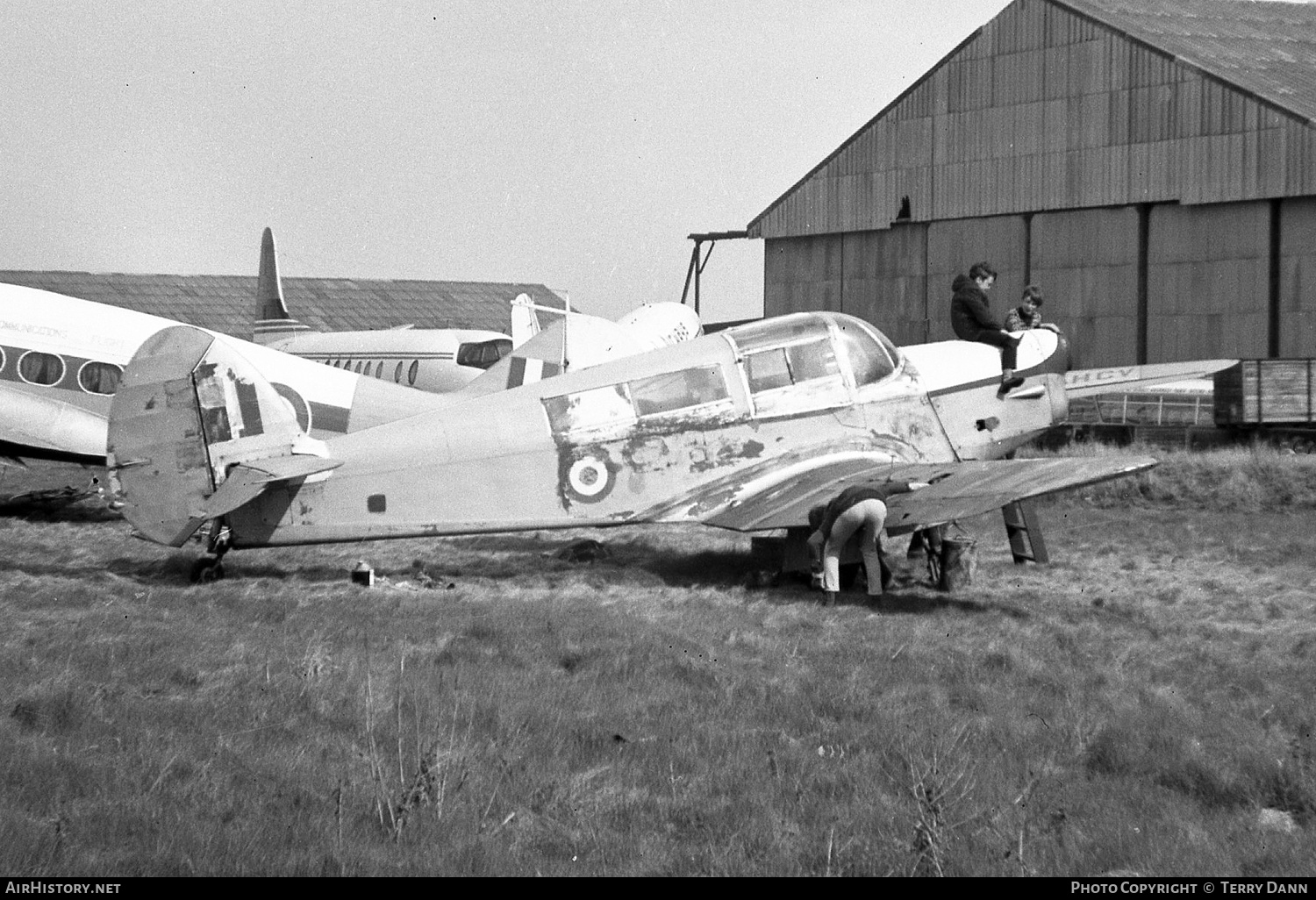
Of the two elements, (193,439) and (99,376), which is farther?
(99,376)

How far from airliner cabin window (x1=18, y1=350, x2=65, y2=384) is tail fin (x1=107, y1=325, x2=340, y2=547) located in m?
5.96

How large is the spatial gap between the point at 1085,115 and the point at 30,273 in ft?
127

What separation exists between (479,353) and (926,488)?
18898mm

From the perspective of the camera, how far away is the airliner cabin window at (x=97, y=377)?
15836mm

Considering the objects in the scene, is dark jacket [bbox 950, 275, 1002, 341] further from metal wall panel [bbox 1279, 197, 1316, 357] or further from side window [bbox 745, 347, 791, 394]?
metal wall panel [bbox 1279, 197, 1316, 357]

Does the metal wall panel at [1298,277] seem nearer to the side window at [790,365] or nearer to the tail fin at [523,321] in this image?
the tail fin at [523,321]

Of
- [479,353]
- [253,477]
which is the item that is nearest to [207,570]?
[253,477]

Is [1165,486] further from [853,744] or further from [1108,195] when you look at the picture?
[1108,195]

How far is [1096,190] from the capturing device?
28.8 meters

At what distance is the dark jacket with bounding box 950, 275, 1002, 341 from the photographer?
1159cm

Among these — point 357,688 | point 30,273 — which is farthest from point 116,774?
point 30,273

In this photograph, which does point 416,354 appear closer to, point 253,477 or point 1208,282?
point 1208,282

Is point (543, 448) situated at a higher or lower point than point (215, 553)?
higher

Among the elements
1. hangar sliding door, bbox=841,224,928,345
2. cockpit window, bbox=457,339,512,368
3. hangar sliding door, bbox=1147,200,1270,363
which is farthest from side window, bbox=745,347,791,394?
hangar sliding door, bbox=841,224,928,345
